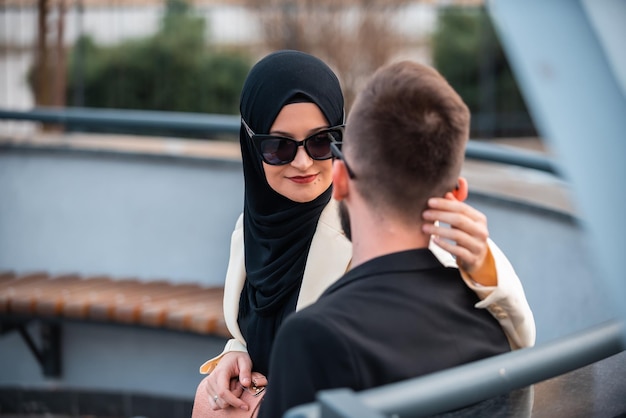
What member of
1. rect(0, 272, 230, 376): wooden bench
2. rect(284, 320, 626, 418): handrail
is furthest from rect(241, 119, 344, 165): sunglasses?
rect(0, 272, 230, 376): wooden bench

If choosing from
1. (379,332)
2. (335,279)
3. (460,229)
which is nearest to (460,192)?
(460,229)

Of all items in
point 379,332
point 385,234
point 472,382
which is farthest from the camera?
point 385,234

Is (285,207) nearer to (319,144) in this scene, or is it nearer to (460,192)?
(319,144)

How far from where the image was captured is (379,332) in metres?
1.61

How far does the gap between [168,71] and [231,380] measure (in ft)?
29.4

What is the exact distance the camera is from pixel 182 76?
11.2m

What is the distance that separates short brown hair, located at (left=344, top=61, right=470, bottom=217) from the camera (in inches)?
64.8

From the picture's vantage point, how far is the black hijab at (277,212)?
8.20 ft

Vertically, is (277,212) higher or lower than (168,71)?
lower

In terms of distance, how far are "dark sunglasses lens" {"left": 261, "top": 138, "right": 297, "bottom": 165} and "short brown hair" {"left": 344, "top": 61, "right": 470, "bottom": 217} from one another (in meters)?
0.77

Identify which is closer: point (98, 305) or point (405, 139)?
point (405, 139)

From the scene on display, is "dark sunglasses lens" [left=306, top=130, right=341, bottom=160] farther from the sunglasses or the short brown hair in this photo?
the short brown hair

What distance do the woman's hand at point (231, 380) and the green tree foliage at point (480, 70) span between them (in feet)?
27.9

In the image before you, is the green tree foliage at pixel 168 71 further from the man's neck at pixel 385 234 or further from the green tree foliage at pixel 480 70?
the man's neck at pixel 385 234
